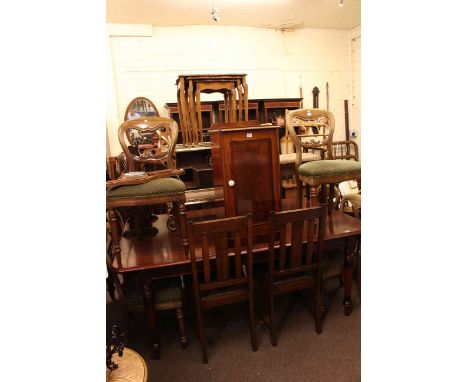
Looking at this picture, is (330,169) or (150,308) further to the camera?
(330,169)

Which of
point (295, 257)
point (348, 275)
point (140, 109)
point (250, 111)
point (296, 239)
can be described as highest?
point (140, 109)

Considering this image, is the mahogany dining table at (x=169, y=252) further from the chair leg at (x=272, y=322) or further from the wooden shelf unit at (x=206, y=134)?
the wooden shelf unit at (x=206, y=134)

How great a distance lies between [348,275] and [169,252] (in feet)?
4.01

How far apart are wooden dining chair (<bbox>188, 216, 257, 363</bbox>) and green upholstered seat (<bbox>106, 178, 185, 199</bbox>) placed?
14.8 inches

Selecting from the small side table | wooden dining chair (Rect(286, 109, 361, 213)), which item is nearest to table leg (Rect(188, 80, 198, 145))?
wooden dining chair (Rect(286, 109, 361, 213))

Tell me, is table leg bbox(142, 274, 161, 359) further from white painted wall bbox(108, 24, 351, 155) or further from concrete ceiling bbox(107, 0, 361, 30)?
concrete ceiling bbox(107, 0, 361, 30)

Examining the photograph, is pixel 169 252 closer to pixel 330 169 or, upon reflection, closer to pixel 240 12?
pixel 330 169

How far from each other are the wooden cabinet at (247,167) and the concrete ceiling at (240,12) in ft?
8.79

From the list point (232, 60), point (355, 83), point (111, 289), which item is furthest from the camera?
point (355, 83)

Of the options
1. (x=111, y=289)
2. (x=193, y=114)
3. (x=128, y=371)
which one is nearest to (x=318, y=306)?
(x=128, y=371)

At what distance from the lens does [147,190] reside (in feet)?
6.31
